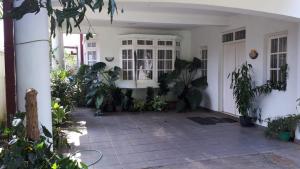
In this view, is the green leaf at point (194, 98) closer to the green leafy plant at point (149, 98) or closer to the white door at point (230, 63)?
the white door at point (230, 63)

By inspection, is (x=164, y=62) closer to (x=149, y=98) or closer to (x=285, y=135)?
(x=149, y=98)

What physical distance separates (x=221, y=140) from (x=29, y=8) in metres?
4.53

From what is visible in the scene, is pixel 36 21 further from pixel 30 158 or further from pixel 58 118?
pixel 58 118

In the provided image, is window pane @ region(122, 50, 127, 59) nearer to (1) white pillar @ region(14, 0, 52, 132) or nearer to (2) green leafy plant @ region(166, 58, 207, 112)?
(2) green leafy plant @ region(166, 58, 207, 112)

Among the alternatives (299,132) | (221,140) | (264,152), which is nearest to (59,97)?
(221,140)

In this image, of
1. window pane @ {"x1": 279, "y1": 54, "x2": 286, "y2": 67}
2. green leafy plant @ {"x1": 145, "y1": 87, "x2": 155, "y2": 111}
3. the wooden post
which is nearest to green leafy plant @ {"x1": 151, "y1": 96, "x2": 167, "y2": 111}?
green leafy plant @ {"x1": 145, "y1": 87, "x2": 155, "y2": 111}

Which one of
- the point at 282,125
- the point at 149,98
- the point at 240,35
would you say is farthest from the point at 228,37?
the point at 282,125

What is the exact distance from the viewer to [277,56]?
5.75m

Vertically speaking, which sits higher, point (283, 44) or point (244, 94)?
point (283, 44)

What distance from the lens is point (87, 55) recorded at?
926 cm

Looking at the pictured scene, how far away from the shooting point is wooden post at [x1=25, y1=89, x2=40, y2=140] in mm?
1978

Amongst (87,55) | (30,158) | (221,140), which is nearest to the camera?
(30,158)

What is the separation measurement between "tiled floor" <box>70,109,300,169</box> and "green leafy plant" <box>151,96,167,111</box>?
1.44m

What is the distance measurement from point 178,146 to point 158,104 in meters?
3.74
